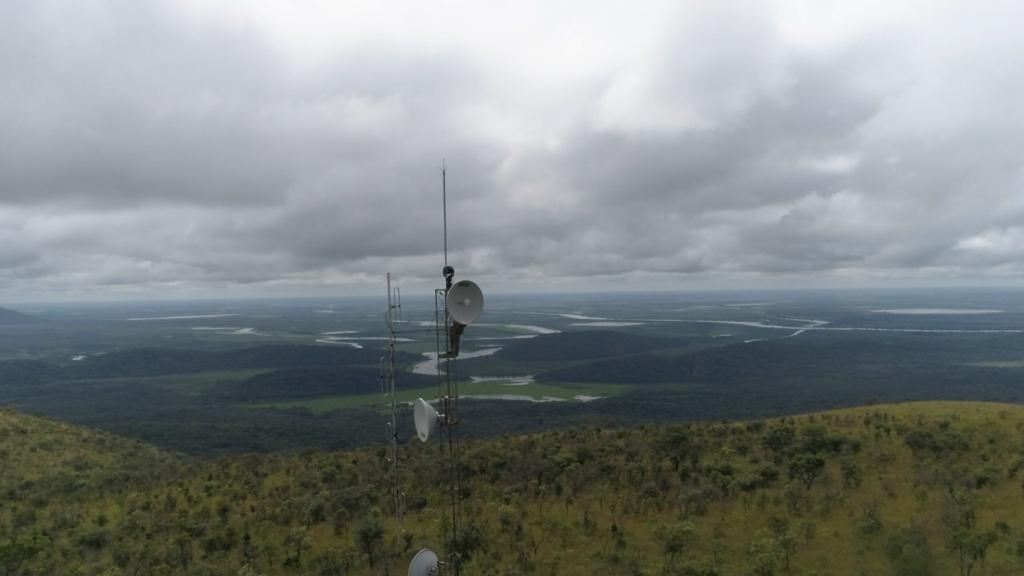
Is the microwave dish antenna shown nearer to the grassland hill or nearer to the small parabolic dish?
the small parabolic dish

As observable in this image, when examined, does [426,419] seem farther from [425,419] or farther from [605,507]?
[605,507]

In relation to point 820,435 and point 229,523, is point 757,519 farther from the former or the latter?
point 229,523

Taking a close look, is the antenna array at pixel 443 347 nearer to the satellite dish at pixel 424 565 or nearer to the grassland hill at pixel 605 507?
the satellite dish at pixel 424 565

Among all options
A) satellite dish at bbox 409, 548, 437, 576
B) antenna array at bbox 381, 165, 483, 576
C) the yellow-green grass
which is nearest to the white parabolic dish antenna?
antenna array at bbox 381, 165, 483, 576

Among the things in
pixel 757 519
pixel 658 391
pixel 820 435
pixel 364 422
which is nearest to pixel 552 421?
pixel 364 422

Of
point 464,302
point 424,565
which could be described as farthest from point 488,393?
point 464,302

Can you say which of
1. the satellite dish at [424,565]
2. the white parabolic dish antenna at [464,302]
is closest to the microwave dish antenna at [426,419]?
the white parabolic dish antenna at [464,302]
